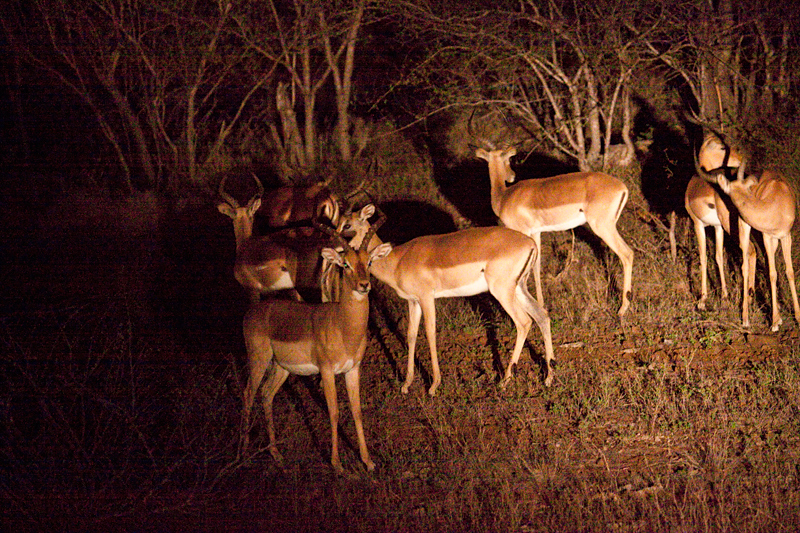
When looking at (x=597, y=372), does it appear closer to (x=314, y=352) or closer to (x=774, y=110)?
(x=314, y=352)

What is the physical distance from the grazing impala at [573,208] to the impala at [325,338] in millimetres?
2966

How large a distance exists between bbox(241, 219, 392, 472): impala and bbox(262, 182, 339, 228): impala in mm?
3748

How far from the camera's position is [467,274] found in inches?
280

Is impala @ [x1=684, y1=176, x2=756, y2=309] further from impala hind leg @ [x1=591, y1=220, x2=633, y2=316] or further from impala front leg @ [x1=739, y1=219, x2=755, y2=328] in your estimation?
impala hind leg @ [x1=591, y1=220, x2=633, y2=316]

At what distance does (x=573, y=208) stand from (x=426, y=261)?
2.09 meters

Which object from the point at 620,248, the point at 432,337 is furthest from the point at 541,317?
the point at 620,248

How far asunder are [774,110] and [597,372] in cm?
655

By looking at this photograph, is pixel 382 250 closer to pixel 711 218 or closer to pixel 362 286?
pixel 362 286

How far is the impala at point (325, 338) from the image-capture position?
573cm

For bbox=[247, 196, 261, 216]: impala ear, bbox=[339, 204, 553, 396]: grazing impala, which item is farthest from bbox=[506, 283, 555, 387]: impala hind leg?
bbox=[247, 196, 261, 216]: impala ear

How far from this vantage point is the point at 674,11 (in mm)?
10125

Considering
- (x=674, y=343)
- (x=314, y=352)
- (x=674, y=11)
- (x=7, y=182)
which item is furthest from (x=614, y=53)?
(x=7, y=182)

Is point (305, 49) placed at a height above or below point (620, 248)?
above

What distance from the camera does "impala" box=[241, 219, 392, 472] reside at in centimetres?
573
